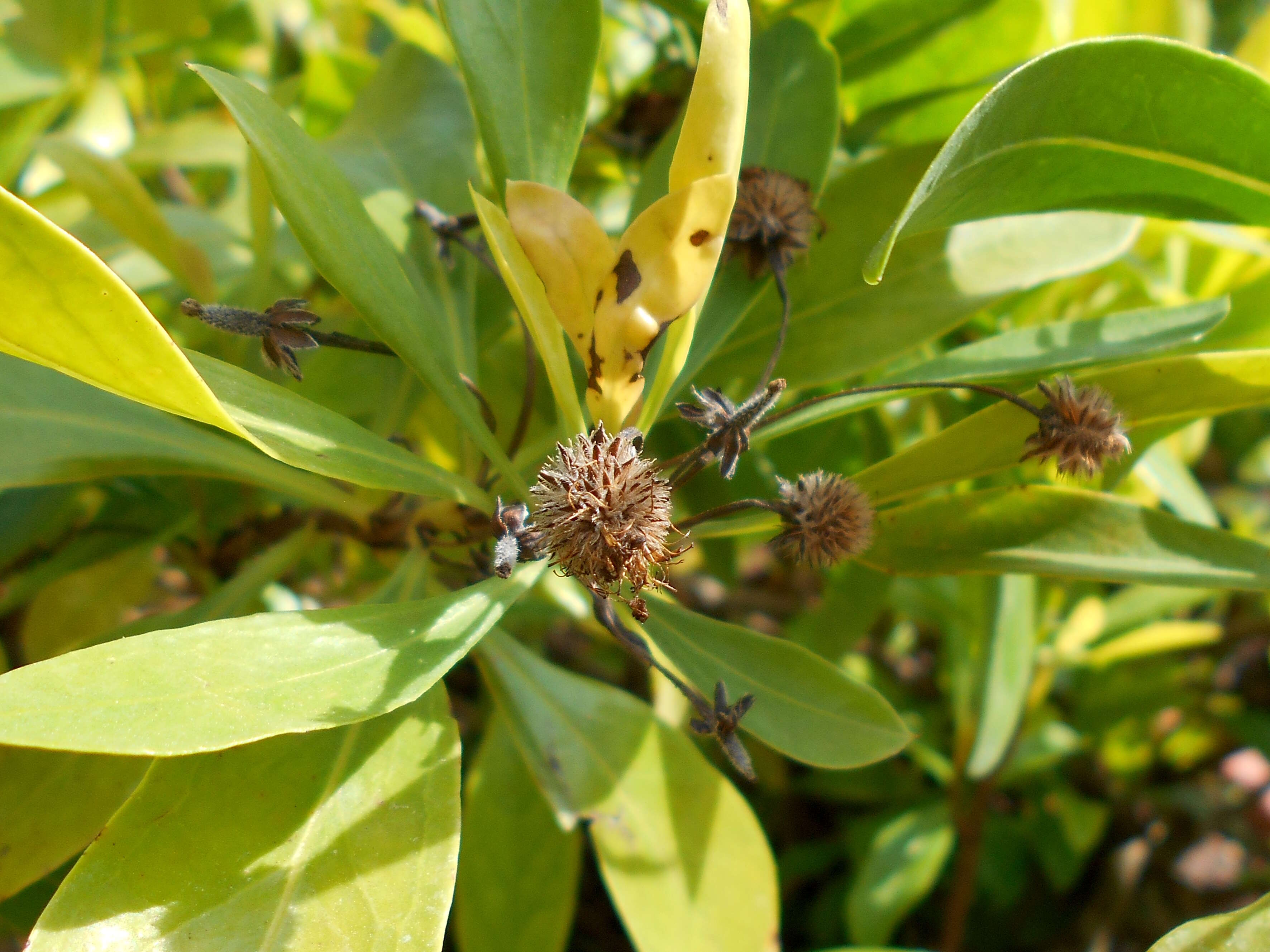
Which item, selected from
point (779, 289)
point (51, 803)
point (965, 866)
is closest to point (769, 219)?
point (779, 289)

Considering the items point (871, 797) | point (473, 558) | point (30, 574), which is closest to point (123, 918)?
point (473, 558)

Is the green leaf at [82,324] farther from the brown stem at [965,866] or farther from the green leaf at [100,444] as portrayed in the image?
the brown stem at [965,866]

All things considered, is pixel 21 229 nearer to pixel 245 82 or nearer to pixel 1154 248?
pixel 245 82

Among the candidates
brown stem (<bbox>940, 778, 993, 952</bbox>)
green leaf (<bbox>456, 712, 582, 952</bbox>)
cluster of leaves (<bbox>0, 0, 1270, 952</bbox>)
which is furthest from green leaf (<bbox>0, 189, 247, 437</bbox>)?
brown stem (<bbox>940, 778, 993, 952</bbox>)

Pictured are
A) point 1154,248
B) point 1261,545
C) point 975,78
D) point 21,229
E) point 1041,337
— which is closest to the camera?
point 21,229

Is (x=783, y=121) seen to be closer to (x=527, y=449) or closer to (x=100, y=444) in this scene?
(x=527, y=449)

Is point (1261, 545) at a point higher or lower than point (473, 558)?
higher

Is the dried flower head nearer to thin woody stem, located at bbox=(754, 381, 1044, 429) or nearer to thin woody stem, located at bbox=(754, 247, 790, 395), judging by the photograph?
thin woody stem, located at bbox=(754, 247, 790, 395)
